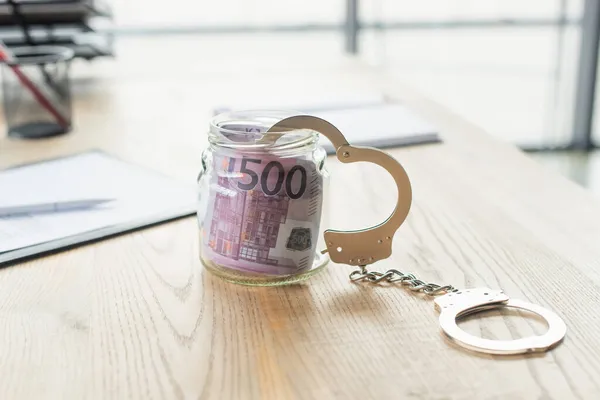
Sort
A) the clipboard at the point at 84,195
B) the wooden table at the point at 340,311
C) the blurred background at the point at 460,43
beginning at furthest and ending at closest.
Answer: the blurred background at the point at 460,43
the clipboard at the point at 84,195
the wooden table at the point at 340,311

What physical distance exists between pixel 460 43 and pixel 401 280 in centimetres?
261

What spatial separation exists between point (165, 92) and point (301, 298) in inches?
40.7

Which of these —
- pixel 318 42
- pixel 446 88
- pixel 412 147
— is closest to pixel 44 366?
pixel 412 147

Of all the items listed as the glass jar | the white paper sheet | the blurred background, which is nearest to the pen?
the white paper sheet

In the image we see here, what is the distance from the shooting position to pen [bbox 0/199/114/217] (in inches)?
35.0

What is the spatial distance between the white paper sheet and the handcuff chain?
0.27 metres

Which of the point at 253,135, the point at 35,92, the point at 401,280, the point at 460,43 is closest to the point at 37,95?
the point at 35,92

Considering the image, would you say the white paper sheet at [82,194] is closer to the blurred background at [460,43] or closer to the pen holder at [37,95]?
the pen holder at [37,95]

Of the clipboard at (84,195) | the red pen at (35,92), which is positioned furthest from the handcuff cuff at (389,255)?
the red pen at (35,92)

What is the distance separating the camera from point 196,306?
0.67 metres

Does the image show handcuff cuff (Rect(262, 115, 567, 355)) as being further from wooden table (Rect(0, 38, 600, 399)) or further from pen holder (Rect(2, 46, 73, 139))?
pen holder (Rect(2, 46, 73, 139))

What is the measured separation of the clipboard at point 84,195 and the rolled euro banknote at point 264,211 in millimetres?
190

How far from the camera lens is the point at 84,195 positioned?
94 cm

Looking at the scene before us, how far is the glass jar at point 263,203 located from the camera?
684 mm
